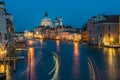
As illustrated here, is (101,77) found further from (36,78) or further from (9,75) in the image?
(9,75)

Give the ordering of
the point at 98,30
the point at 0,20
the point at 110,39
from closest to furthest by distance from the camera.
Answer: the point at 0,20 < the point at 110,39 < the point at 98,30

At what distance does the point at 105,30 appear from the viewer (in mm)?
96625

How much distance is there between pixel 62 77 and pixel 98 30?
2803 inches

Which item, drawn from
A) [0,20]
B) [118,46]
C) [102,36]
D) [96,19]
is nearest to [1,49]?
[0,20]

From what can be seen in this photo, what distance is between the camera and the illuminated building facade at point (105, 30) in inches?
3656

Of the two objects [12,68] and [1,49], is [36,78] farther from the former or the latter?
[1,49]

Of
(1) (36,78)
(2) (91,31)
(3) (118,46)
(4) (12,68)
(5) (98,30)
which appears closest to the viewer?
(1) (36,78)

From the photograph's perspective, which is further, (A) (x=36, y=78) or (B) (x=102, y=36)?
(B) (x=102, y=36)

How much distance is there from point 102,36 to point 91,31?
12.7 meters

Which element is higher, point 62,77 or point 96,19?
point 96,19

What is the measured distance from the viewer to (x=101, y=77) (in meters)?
31.3

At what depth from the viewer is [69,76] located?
105 feet

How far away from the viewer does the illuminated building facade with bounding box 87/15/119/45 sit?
9288 cm

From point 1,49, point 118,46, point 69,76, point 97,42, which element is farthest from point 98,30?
point 69,76
